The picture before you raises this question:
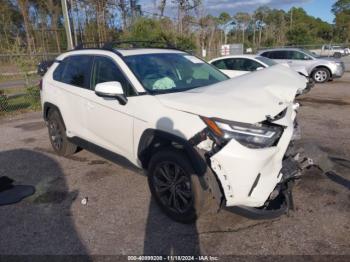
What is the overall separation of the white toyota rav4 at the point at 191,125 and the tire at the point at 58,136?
0.72m

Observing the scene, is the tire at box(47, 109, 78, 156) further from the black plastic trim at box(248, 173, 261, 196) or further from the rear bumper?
the black plastic trim at box(248, 173, 261, 196)

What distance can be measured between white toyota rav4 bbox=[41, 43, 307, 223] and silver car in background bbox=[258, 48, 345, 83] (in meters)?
11.2

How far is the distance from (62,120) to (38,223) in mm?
1903

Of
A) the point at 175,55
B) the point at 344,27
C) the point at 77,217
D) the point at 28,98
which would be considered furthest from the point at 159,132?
the point at 344,27

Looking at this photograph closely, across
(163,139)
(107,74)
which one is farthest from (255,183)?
(107,74)

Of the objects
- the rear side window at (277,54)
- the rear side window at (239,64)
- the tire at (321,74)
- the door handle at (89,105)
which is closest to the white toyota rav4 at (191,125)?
the door handle at (89,105)

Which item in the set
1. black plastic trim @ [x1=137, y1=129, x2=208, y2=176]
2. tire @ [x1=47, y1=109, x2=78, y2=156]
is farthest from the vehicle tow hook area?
tire @ [x1=47, y1=109, x2=78, y2=156]

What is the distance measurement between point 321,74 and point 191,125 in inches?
522

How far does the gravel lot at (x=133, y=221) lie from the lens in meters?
2.80

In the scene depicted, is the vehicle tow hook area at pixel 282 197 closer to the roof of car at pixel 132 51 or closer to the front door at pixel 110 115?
the front door at pixel 110 115

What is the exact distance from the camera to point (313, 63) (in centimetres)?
1388

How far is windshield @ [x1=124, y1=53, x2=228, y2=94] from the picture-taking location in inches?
138

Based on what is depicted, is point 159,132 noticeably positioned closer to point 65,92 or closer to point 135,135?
point 135,135

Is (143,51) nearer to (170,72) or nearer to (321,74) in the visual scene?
(170,72)
